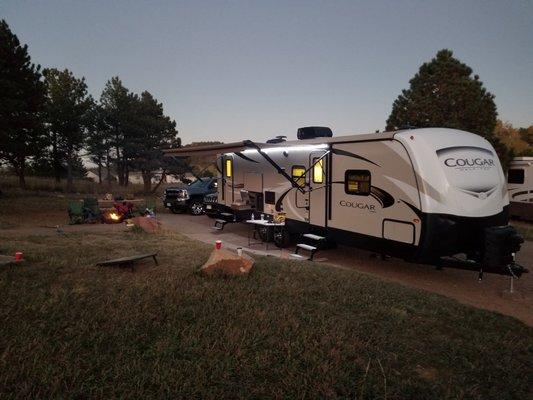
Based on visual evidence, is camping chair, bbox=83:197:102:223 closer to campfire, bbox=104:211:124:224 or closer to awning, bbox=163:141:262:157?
campfire, bbox=104:211:124:224

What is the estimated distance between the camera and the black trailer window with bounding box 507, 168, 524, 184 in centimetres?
1754

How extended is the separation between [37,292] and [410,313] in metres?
5.59

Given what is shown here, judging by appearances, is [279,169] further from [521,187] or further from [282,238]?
[521,187]

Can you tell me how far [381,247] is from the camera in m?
8.30

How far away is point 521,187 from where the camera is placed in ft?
57.3

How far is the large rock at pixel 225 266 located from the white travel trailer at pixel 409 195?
334 centimetres

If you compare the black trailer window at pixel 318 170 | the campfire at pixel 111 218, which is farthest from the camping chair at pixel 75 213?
the black trailer window at pixel 318 170

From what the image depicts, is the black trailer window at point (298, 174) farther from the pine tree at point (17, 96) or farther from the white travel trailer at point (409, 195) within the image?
the pine tree at point (17, 96)

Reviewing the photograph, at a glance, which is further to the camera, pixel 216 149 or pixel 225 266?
pixel 216 149

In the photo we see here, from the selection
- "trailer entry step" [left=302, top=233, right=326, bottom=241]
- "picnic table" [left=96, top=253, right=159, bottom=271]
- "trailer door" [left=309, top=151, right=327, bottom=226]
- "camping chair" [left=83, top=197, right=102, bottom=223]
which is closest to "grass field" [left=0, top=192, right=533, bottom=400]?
"picnic table" [left=96, top=253, right=159, bottom=271]

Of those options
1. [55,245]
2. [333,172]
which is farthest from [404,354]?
[55,245]

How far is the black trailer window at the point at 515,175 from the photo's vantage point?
17.5 m

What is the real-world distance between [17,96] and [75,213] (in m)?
10.6

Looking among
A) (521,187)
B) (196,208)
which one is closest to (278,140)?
(196,208)
